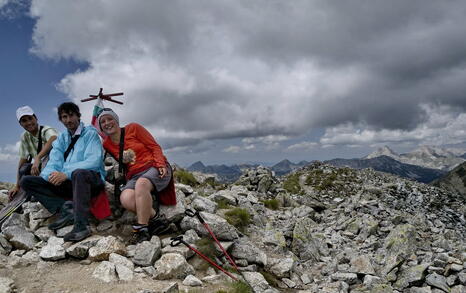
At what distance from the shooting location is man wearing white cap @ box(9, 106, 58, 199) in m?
8.63

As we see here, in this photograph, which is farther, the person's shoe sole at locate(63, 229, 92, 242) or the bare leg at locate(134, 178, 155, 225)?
the bare leg at locate(134, 178, 155, 225)

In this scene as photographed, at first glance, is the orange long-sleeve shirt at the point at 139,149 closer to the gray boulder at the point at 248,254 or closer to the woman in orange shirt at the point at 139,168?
the woman in orange shirt at the point at 139,168

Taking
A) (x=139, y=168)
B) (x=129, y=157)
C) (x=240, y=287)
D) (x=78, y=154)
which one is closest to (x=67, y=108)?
(x=78, y=154)

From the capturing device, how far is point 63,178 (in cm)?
757

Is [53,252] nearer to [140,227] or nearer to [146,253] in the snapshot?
[140,227]

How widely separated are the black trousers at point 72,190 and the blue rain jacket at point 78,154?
0.83ft

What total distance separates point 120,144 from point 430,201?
32.6m

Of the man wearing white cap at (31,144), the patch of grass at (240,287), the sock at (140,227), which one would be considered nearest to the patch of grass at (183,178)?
the man wearing white cap at (31,144)

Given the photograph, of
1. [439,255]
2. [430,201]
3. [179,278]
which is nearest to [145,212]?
[179,278]

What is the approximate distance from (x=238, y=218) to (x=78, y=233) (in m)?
5.99

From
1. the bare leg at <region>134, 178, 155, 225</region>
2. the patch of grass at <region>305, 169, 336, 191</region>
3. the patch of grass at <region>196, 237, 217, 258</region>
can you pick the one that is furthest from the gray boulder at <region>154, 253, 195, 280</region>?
the patch of grass at <region>305, 169, 336, 191</region>

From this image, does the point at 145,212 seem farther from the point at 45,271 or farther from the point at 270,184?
the point at 270,184

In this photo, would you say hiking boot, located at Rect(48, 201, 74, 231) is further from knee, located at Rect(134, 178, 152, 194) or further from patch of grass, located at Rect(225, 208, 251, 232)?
patch of grass, located at Rect(225, 208, 251, 232)

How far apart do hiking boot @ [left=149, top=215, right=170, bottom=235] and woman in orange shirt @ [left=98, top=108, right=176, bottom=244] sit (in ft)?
0.11
